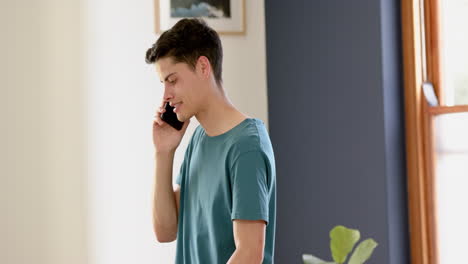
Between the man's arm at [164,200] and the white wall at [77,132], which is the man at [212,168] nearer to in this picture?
the man's arm at [164,200]

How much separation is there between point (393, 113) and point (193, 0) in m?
0.88

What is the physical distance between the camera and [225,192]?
1744mm

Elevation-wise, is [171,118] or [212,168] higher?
[171,118]

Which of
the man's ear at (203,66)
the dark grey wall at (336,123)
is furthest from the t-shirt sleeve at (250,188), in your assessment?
the dark grey wall at (336,123)

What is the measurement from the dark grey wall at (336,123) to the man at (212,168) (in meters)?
1.11

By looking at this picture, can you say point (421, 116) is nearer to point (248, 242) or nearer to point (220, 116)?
point (220, 116)

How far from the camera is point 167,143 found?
2016 millimetres

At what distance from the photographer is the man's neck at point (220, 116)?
5.94 feet

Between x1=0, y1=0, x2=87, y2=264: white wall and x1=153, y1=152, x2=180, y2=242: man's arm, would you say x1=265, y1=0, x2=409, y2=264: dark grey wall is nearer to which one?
x1=0, y1=0, x2=87, y2=264: white wall

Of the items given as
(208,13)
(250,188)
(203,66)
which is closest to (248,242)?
(250,188)

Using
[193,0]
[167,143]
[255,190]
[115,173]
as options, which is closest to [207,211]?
[255,190]

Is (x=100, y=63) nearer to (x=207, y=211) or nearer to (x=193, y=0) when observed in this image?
(x=193, y=0)

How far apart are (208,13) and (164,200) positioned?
49.7 inches

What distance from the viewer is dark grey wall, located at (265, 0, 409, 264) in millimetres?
2854
